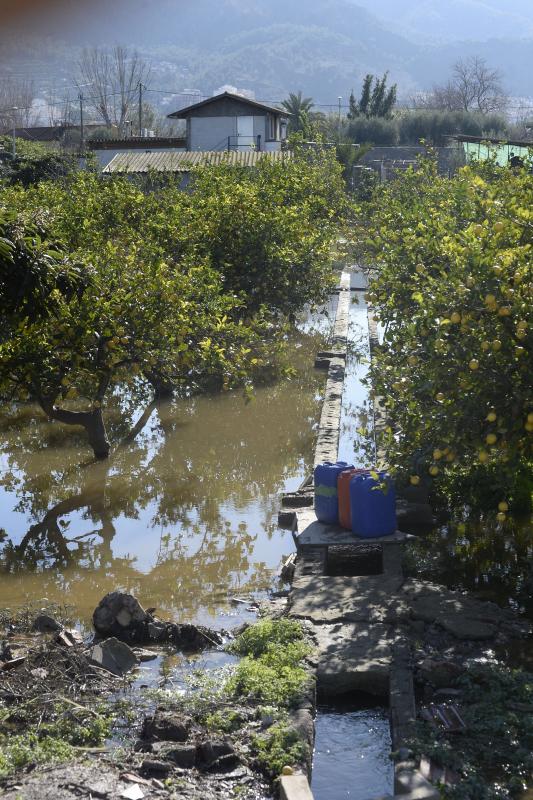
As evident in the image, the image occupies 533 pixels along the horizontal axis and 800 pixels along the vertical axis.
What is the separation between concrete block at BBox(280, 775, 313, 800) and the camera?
208 inches

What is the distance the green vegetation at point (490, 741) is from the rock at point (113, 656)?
222 centimetres

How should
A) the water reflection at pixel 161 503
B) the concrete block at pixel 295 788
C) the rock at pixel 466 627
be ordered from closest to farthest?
the concrete block at pixel 295 788 < the rock at pixel 466 627 < the water reflection at pixel 161 503

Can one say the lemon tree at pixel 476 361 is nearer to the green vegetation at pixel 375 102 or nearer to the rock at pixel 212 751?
the rock at pixel 212 751

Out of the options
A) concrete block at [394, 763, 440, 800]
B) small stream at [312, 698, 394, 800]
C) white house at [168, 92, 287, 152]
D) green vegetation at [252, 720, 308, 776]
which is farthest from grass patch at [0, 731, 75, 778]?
white house at [168, 92, 287, 152]

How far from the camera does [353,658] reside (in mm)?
7148

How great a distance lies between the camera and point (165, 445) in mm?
14289

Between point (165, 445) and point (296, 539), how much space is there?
4803 mm

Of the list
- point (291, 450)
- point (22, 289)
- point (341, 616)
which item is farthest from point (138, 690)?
point (291, 450)

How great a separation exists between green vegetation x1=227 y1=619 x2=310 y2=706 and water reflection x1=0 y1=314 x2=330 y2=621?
44.0 inches

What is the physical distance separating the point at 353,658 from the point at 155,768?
1.97 m

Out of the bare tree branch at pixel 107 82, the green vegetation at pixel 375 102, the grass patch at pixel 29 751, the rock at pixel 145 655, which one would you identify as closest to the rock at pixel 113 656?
the rock at pixel 145 655

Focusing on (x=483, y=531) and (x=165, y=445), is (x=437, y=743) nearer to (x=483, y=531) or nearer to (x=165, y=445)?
(x=483, y=531)

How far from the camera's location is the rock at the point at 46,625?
7.99m

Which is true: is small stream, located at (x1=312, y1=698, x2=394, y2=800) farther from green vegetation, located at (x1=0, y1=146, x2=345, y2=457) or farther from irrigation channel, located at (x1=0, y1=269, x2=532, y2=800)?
green vegetation, located at (x1=0, y1=146, x2=345, y2=457)
